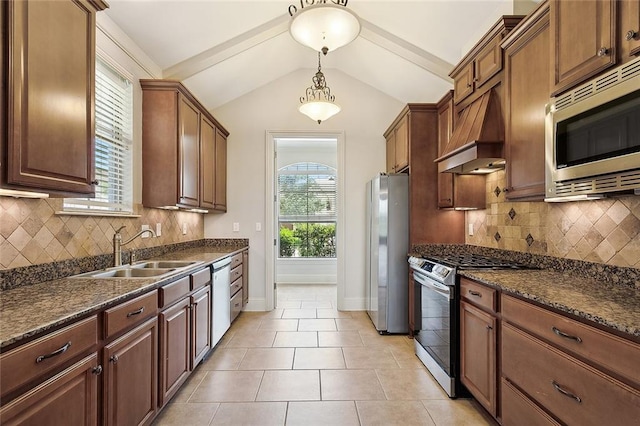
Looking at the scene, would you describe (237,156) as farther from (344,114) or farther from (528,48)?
(528,48)

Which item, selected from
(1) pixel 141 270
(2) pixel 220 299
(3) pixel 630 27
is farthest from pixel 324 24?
(2) pixel 220 299

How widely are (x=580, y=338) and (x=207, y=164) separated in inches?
143

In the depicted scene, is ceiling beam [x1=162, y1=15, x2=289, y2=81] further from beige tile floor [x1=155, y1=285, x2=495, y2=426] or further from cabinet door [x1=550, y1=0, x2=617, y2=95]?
beige tile floor [x1=155, y1=285, x2=495, y2=426]

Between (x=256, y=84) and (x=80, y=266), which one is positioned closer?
(x=80, y=266)

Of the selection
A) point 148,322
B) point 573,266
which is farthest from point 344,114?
point 148,322

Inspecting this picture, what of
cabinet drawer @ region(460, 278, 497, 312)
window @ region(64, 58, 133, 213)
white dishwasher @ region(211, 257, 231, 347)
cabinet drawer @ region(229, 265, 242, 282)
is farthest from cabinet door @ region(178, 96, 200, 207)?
cabinet drawer @ region(460, 278, 497, 312)

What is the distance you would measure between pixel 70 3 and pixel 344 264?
3.89 metres

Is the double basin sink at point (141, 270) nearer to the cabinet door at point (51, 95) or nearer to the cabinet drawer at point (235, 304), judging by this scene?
the cabinet door at point (51, 95)

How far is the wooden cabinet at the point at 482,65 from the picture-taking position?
2.42 m

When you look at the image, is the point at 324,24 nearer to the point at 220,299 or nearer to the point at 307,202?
the point at 220,299

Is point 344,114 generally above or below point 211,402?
above

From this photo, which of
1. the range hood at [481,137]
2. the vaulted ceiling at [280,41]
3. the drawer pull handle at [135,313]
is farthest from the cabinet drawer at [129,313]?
the range hood at [481,137]

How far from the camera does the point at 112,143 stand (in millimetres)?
2734

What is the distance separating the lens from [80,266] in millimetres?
2219
